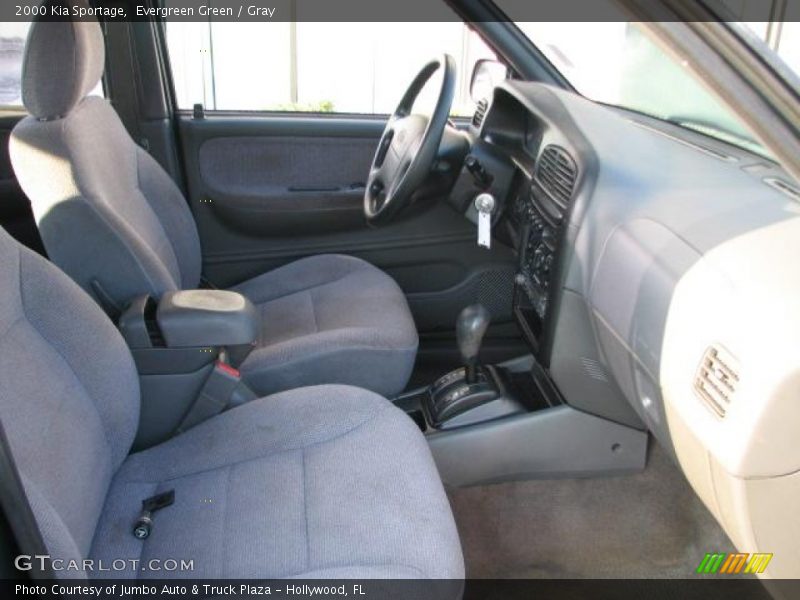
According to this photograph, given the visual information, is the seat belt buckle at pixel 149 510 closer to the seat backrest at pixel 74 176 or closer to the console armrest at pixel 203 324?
the console armrest at pixel 203 324

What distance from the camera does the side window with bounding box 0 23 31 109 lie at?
1974 mm

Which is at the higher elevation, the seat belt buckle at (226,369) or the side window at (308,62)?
the side window at (308,62)

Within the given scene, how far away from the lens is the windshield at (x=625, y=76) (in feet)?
5.95

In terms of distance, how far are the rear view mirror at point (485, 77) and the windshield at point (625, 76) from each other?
12cm

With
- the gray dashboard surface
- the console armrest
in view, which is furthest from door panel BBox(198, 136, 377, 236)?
the console armrest

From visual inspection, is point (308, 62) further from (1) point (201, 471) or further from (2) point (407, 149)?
(1) point (201, 471)

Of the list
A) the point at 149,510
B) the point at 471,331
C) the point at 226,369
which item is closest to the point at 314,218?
the point at 471,331

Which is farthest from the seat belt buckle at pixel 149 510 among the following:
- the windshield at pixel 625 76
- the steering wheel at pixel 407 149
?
the windshield at pixel 625 76

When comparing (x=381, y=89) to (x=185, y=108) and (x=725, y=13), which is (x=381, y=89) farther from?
(x=725, y=13)

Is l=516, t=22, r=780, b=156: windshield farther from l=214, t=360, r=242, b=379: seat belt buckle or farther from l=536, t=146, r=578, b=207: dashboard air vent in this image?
l=214, t=360, r=242, b=379: seat belt buckle

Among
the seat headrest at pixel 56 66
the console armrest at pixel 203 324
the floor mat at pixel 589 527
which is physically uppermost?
the seat headrest at pixel 56 66

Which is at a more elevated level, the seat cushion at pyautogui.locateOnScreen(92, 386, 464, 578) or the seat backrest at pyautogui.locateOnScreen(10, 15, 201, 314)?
the seat backrest at pyautogui.locateOnScreen(10, 15, 201, 314)

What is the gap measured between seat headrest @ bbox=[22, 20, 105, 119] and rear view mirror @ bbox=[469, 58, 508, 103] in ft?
3.36

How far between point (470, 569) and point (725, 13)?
1.26 meters
